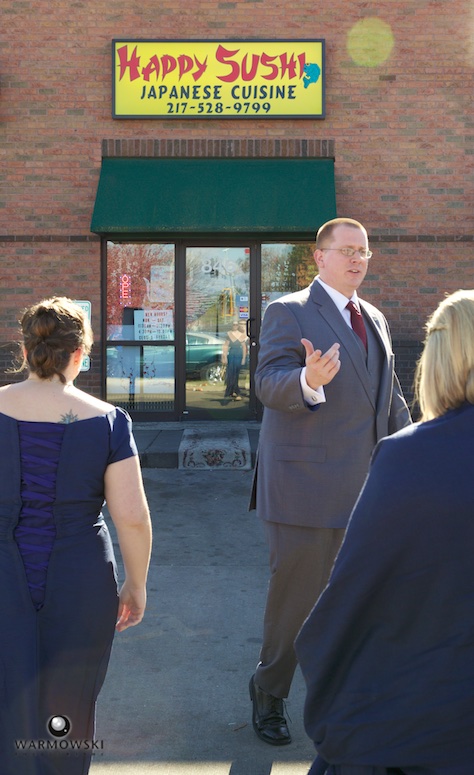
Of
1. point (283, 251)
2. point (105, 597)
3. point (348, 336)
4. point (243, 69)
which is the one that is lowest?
point (105, 597)

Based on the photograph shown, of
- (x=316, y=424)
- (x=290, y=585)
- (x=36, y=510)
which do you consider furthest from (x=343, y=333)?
(x=36, y=510)

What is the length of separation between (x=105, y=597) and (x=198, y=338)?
10355mm

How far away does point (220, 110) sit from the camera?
12352 mm

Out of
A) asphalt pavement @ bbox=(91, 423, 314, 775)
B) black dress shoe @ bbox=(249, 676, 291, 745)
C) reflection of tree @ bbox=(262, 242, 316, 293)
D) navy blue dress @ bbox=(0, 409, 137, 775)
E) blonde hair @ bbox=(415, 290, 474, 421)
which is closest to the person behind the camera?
blonde hair @ bbox=(415, 290, 474, 421)

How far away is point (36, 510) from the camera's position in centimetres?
270

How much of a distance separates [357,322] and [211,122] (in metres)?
9.19

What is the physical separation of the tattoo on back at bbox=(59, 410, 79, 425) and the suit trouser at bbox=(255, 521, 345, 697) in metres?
1.31

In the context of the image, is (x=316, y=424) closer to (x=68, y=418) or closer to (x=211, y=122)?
(x=68, y=418)

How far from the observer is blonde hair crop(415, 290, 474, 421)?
1953 millimetres

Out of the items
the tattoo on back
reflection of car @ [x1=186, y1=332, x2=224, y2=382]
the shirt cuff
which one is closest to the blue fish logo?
reflection of car @ [x1=186, y1=332, x2=224, y2=382]

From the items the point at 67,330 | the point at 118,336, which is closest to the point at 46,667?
the point at 67,330

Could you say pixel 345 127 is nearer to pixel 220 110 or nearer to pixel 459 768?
pixel 220 110

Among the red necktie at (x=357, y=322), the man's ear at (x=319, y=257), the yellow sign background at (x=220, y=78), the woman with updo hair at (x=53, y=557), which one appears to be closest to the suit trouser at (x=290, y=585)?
the red necktie at (x=357, y=322)

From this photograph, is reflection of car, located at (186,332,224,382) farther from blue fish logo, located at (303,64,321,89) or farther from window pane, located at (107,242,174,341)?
blue fish logo, located at (303,64,321,89)
